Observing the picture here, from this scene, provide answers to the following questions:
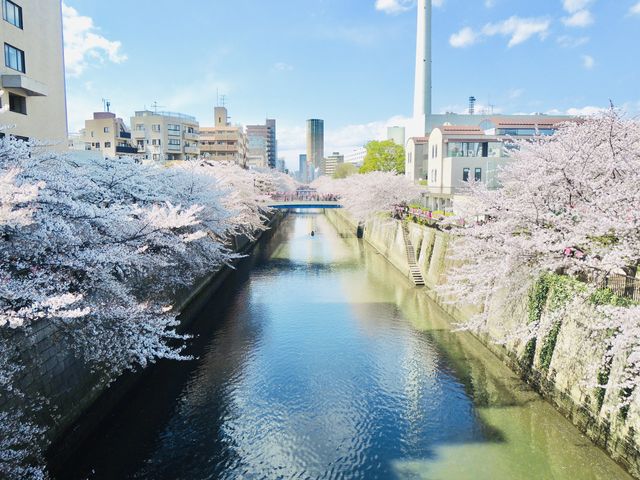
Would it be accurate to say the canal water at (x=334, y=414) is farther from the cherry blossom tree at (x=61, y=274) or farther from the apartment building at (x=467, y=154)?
the apartment building at (x=467, y=154)

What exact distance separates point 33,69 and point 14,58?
5.80 feet

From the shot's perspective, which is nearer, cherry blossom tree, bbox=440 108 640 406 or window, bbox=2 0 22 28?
cherry blossom tree, bbox=440 108 640 406

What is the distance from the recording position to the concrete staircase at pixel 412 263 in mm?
30297

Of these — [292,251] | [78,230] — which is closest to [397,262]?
[292,251]

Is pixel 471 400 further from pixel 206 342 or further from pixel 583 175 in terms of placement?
pixel 206 342

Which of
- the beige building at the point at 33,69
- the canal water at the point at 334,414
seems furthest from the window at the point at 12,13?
the canal water at the point at 334,414

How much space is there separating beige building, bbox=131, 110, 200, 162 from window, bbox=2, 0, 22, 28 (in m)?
39.6

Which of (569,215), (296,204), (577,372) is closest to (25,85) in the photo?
(569,215)

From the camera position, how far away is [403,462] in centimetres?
1177

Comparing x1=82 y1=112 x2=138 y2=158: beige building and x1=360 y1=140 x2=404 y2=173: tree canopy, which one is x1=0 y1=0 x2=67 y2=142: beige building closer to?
x1=82 y1=112 x2=138 y2=158: beige building

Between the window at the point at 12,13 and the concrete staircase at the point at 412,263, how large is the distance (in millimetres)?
26395

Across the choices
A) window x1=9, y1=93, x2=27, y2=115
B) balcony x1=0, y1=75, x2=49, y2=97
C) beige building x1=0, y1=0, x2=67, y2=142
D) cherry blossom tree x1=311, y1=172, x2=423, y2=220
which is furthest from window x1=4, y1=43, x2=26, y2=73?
cherry blossom tree x1=311, y1=172, x2=423, y2=220

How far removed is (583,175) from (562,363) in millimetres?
5554

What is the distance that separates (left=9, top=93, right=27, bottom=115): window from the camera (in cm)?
2427
